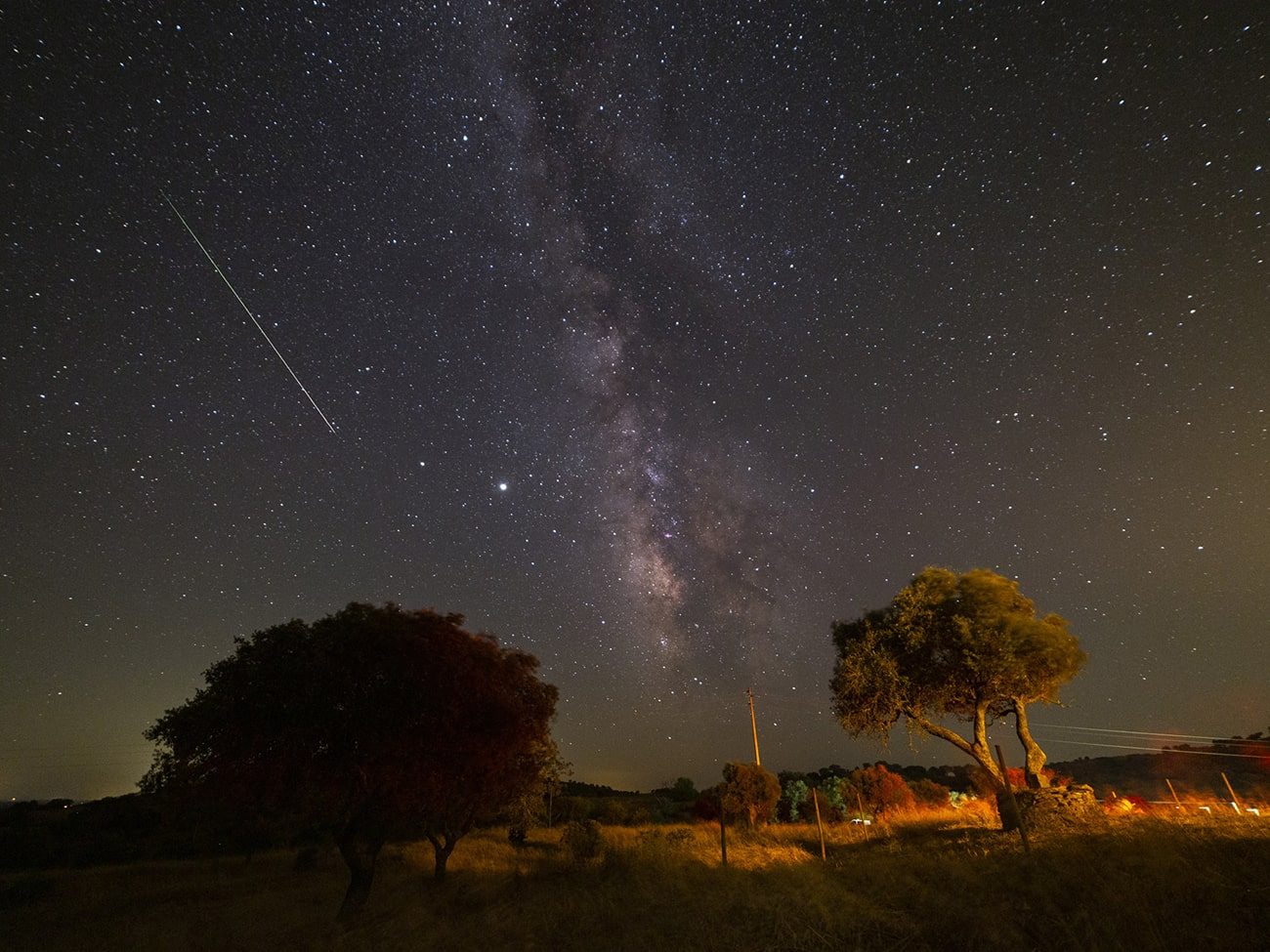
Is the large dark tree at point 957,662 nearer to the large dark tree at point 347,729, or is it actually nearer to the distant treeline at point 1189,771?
the large dark tree at point 347,729

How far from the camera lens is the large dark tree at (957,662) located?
21750 mm

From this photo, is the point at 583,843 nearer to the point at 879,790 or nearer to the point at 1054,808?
the point at 1054,808

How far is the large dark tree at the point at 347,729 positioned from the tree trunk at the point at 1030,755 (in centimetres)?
1841

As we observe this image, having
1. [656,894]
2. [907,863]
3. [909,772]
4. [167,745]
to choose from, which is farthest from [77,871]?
[909,772]

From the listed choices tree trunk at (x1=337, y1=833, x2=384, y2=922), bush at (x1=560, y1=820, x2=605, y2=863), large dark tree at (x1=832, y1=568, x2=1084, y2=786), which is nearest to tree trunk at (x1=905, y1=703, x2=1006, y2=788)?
large dark tree at (x1=832, y1=568, x2=1084, y2=786)

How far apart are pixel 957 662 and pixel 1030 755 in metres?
4.00

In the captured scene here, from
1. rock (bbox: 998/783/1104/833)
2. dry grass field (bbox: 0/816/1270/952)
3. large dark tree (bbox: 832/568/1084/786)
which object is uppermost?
large dark tree (bbox: 832/568/1084/786)

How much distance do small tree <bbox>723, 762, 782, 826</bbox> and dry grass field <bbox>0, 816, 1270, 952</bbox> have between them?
1437 centimetres

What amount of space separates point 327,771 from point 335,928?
357 cm

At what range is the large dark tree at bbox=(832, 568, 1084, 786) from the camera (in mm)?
21750

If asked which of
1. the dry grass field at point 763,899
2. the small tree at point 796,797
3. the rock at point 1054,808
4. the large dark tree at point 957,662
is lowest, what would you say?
the dry grass field at point 763,899

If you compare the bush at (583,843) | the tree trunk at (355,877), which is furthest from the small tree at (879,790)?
the tree trunk at (355,877)

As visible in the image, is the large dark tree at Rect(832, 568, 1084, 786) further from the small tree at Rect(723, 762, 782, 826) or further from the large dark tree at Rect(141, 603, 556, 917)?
the small tree at Rect(723, 762, 782, 826)

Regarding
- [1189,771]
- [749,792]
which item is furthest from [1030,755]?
[1189,771]
